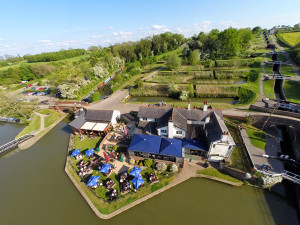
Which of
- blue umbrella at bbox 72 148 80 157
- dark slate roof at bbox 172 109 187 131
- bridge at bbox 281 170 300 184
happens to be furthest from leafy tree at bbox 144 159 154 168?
bridge at bbox 281 170 300 184

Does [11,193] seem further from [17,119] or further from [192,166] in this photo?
[192,166]

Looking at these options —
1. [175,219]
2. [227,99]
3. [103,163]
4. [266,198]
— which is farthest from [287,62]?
[103,163]

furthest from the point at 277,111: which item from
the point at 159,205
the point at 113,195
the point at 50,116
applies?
the point at 50,116

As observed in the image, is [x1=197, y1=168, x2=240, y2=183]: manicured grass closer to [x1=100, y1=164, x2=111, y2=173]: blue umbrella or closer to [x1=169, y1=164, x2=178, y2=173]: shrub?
[x1=169, y1=164, x2=178, y2=173]: shrub

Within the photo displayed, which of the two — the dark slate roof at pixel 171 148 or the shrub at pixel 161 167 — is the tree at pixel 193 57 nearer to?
the dark slate roof at pixel 171 148

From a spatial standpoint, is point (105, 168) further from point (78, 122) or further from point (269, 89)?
point (269, 89)

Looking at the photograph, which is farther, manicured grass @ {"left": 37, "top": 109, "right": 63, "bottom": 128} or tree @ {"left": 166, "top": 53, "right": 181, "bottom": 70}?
tree @ {"left": 166, "top": 53, "right": 181, "bottom": 70}
